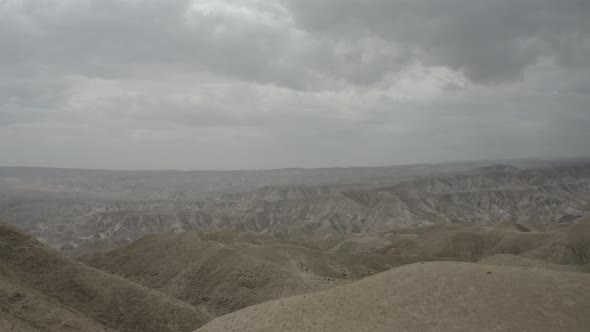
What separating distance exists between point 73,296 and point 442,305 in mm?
37754

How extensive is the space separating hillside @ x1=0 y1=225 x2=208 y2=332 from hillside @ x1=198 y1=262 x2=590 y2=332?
14099mm

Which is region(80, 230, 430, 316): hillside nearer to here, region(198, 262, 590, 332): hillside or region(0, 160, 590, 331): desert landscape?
region(0, 160, 590, 331): desert landscape

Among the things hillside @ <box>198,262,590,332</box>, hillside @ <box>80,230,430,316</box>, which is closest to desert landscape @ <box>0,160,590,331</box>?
hillside @ <box>198,262,590,332</box>

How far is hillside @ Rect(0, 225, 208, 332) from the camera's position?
33.1 meters

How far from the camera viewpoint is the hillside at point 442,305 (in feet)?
68.8

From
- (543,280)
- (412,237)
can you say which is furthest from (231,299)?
(412,237)

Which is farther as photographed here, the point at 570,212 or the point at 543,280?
the point at 570,212

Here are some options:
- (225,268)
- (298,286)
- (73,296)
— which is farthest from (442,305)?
(225,268)

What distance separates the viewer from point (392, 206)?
189000 millimetres

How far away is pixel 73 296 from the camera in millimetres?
39156

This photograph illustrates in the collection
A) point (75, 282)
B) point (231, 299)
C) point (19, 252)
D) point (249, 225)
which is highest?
point (19, 252)

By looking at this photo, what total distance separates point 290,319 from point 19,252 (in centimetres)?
3558

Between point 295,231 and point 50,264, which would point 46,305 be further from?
point 295,231

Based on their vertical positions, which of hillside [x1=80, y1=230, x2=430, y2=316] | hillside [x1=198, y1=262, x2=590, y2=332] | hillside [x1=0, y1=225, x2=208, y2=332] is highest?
hillside [x1=198, y1=262, x2=590, y2=332]
